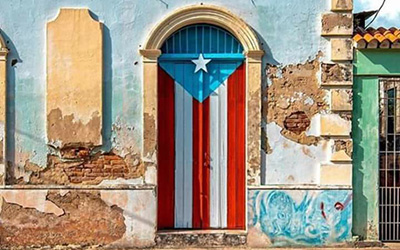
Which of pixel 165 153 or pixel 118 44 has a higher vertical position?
pixel 118 44

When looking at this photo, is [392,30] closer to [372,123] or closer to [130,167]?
[372,123]

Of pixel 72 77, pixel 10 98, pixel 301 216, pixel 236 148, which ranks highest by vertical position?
pixel 72 77

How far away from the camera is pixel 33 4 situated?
8648mm

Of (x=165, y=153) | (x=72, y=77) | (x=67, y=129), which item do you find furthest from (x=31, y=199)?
(x=165, y=153)

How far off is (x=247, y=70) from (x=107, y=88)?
7.06 feet

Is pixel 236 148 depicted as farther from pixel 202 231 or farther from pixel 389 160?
pixel 389 160

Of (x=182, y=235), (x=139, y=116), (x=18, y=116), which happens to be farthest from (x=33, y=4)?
(x=182, y=235)

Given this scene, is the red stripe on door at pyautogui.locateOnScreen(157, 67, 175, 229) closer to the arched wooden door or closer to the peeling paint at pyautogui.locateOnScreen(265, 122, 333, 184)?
the arched wooden door

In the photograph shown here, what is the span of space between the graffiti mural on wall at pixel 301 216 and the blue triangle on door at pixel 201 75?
1733 mm

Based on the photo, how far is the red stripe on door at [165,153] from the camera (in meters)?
8.82

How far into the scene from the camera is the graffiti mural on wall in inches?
340

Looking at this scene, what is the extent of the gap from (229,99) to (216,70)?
0.49 m

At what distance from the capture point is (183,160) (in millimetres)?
8836

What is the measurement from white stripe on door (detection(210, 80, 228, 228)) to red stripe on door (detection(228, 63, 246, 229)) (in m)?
0.08
